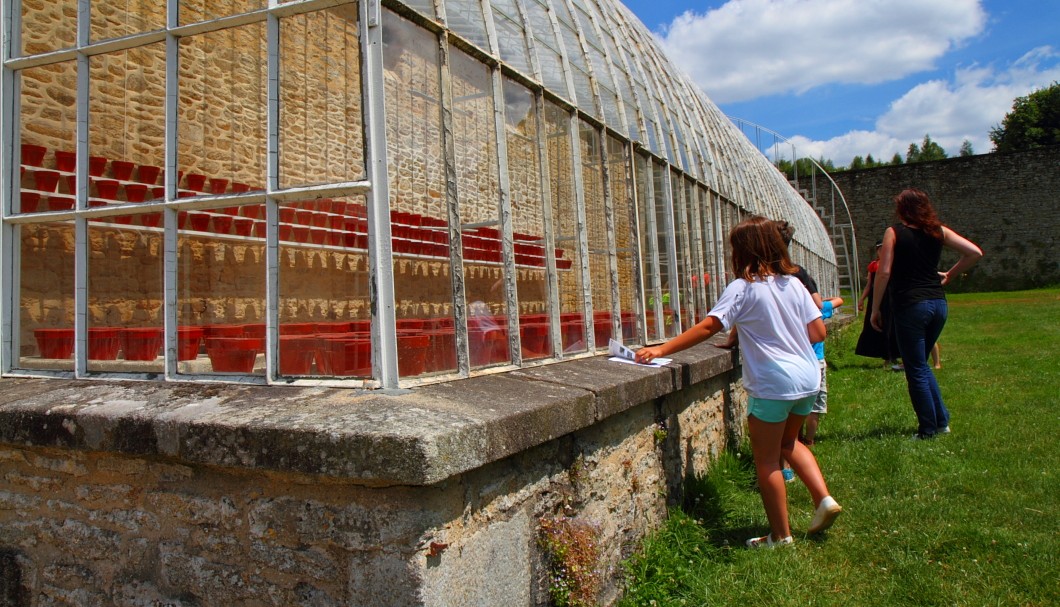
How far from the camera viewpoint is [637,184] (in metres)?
5.13

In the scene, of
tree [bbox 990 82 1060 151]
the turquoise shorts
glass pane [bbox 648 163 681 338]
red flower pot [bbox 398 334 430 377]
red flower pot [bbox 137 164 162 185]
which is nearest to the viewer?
red flower pot [bbox 398 334 430 377]

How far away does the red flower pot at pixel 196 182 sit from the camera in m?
7.16

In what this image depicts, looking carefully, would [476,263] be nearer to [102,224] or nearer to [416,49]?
[416,49]

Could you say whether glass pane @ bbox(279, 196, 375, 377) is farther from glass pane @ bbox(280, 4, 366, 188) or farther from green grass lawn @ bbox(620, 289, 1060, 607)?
glass pane @ bbox(280, 4, 366, 188)

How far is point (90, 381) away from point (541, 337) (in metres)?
2.06

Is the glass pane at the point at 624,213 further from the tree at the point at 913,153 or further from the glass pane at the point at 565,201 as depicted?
the tree at the point at 913,153

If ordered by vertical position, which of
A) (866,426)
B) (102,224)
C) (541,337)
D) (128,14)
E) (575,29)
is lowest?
(866,426)

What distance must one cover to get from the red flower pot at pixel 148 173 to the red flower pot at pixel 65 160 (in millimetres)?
2215

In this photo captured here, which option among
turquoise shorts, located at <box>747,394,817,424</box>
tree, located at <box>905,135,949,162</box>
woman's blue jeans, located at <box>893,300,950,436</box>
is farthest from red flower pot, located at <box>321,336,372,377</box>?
tree, located at <box>905,135,949,162</box>

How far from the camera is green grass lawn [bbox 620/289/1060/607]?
2.94 metres

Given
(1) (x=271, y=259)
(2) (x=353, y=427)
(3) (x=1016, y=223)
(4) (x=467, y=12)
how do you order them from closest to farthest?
(2) (x=353, y=427)
(1) (x=271, y=259)
(4) (x=467, y=12)
(3) (x=1016, y=223)

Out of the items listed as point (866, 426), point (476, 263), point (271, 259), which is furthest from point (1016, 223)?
point (271, 259)

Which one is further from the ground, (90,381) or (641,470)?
(90,381)

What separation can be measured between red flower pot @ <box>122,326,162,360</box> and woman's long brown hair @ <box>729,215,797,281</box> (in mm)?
2965
